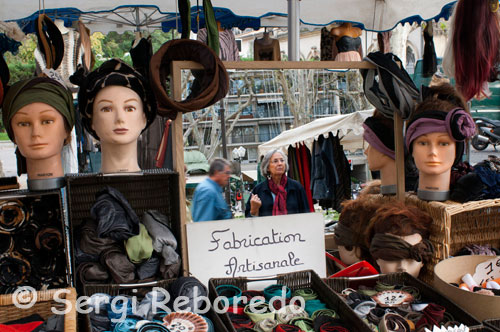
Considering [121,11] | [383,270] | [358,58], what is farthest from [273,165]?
[121,11]

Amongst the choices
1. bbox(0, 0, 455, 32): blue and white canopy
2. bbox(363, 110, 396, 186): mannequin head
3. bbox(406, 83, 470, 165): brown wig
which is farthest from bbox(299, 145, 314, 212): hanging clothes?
bbox(406, 83, 470, 165): brown wig

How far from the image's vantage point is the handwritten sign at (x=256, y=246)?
4.89 feet

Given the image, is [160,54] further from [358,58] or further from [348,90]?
[348,90]

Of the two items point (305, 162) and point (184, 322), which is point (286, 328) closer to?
point (184, 322)

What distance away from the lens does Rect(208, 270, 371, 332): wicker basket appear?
1.20 meters

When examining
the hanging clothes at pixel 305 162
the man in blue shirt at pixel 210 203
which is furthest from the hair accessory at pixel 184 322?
the hanging clothes at pixel 305 162

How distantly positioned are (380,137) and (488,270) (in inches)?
32.1

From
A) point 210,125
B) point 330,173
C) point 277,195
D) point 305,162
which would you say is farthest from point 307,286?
point 210,125

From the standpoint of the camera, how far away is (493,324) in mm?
1161

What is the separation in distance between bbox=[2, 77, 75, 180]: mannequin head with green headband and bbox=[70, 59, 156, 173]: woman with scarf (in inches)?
3.4

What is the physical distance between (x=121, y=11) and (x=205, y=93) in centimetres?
306

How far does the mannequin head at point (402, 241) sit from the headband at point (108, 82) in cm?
99

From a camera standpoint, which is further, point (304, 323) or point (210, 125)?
point (210, 125)

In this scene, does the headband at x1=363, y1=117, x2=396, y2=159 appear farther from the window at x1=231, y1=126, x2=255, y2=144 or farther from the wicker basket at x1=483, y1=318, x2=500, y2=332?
the window at x1=231, y1=126, x2=255, y2=144
